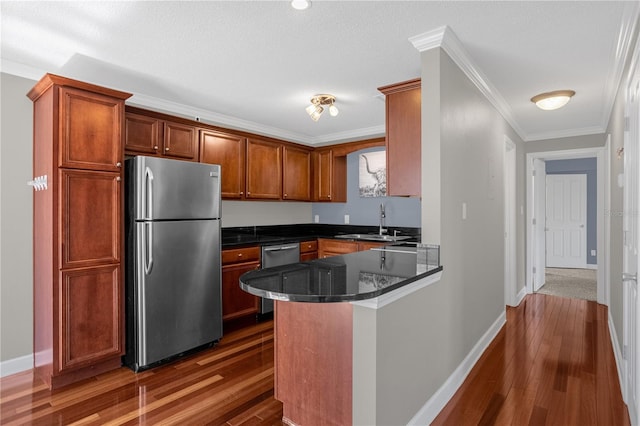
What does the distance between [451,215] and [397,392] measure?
1170 millimetres

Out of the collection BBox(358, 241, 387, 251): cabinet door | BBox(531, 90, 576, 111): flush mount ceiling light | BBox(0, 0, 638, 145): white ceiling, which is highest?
BBox(0, 0, 638, 145): white ceiling

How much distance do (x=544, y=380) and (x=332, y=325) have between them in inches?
74.2

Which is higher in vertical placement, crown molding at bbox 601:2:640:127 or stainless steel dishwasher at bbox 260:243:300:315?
crown molding at bbox 601:2:640:127

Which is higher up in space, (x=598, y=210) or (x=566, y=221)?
(x=598, y=210)

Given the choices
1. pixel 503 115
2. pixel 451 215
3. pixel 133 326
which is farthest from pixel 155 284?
pixel 503 115

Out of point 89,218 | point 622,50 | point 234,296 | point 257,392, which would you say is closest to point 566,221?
point 622,50

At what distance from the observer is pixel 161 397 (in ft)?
7.84

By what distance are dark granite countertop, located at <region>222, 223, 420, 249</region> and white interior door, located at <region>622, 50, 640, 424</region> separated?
224 cm

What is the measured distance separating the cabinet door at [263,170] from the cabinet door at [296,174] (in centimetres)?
10

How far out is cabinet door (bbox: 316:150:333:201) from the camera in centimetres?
507

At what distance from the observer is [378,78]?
114 inches

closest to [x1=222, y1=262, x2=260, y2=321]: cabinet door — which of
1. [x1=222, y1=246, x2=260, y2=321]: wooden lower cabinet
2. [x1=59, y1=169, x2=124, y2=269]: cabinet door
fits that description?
[x1=222, y1=246, x2=260, y2=321]: wooden lower cabinet

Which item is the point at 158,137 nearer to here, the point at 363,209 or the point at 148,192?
the point at 148,192

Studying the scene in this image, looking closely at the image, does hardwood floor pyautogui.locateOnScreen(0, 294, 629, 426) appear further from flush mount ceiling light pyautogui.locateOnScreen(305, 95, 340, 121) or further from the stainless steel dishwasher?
flush mount ceiling light pyautogui.locateOnScreen(305, 95, 340, 121)
